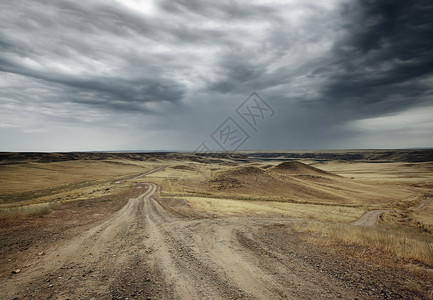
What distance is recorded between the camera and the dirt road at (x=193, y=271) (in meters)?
7.23

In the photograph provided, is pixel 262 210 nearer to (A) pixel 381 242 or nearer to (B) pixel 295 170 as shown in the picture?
(A) pixel 381 242

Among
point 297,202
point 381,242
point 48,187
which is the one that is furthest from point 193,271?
point 48,187

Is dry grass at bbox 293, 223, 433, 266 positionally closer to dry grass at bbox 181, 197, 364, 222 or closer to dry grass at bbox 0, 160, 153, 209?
dry grass at bbox 181, 197, 364, 222

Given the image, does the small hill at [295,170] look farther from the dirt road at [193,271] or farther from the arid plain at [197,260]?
the dirt road at [193,271]

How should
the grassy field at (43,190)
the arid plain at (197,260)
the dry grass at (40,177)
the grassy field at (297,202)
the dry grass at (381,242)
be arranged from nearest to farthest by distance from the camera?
1. the arid plain at (197,260)
2. the dry grass at (381,242)
3. the grassy field at (297,202)
4. the grassy field at (43,190)
5. the dry grass at (40,177)

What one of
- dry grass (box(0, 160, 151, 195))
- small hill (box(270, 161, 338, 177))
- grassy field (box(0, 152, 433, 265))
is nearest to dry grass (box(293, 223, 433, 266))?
grassy field (box(0, 152, 433, 265))

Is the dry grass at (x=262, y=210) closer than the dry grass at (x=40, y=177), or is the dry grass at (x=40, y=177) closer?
the dry grass at (x=262, y=210)

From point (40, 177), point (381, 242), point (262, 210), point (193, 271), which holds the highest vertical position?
point (193, 271)

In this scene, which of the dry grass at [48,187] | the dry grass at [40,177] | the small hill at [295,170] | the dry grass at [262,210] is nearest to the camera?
the dry grass at [262,210]

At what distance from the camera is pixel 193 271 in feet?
29.1

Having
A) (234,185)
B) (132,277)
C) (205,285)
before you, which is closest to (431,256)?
(205,285)

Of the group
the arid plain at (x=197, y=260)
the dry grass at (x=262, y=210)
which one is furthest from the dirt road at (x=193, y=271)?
the dry grass at (x=262, y=210)

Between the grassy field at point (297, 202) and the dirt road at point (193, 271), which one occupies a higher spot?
the dirt road at point (193, 271)

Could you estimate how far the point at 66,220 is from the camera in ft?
57.5
